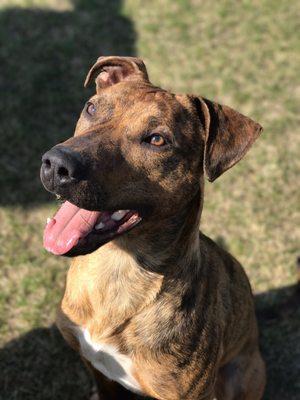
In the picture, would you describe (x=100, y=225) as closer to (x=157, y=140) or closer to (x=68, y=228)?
(x=68, y=228)

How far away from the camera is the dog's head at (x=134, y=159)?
3400 millimetres

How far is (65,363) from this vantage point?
562 cm

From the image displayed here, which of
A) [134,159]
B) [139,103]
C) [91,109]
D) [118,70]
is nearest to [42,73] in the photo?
[118,70]

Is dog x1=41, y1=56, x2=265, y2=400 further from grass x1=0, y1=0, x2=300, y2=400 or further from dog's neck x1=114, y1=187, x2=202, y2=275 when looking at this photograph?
grass x1=0, y1=0, x2=300, y2=400

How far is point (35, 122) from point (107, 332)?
4064 millimetres

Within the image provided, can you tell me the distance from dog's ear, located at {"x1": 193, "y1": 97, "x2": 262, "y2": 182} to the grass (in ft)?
8.99

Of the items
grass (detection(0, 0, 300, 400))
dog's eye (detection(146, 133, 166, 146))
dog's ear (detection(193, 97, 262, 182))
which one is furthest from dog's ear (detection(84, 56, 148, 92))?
grass (detection(0, 0, 300, 400))

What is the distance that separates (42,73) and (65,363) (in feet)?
13.8

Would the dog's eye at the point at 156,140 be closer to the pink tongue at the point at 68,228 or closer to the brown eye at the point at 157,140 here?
the brown eye at the point at 157,140

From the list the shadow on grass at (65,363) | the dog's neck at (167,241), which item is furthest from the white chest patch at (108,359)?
the shadow on grass at (65,363)

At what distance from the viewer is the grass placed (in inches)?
228

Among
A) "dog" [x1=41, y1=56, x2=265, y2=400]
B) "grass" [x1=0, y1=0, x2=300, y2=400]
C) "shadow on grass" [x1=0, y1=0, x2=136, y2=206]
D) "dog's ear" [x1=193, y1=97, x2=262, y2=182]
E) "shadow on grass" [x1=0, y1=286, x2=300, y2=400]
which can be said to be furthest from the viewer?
"shadow on grass" [x1=0, y1=0, x2=136, y2=206]

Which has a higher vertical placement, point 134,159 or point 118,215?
point 134,159

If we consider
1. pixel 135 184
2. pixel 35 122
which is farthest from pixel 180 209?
pixel 35 122
